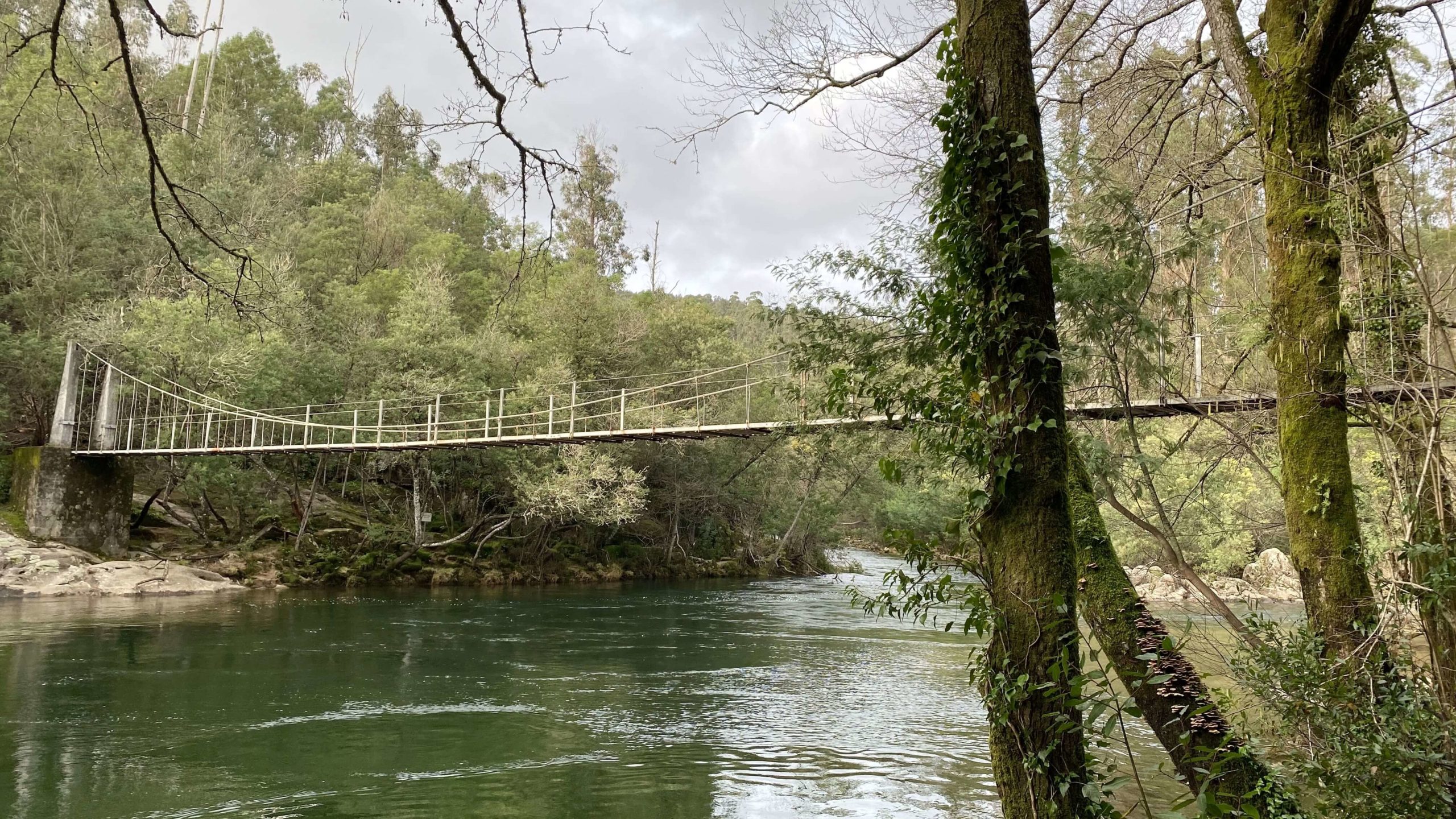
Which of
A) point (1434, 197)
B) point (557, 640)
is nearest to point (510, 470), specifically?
point (557, 640)

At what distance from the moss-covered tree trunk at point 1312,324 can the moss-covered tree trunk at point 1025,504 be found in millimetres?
1341

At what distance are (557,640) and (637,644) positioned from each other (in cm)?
91

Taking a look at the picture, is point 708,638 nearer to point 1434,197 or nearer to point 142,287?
point 1434,197

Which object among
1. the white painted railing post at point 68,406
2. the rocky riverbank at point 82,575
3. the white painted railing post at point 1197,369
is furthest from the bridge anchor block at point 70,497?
the white painted railing post at point 1197,369

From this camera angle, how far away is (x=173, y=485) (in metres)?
15.2

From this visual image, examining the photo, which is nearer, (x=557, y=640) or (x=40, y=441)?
(x=557, y=640)

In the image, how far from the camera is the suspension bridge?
1152 centimetres

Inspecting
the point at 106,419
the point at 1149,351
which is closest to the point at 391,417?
the point at 106,419

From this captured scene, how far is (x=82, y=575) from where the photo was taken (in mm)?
12711

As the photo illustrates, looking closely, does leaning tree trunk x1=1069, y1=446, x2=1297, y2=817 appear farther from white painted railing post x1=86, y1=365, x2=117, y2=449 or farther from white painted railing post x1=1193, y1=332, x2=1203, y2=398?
white painted railing post x1=86, y1=365, x2=117, y2=449

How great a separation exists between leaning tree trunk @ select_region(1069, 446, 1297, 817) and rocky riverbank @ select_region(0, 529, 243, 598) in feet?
44.7

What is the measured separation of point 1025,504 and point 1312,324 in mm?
1678

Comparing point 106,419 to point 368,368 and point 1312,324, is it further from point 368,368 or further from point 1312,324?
point 1312,324

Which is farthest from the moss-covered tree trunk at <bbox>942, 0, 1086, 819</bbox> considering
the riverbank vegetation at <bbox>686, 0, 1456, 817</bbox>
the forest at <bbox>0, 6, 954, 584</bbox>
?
the forest at <bbox>0, 6, 954, 584</bbox>
